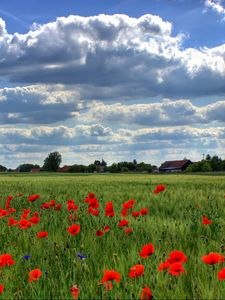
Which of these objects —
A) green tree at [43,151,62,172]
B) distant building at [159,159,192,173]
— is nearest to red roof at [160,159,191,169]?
distant building at [159,159,192,173]

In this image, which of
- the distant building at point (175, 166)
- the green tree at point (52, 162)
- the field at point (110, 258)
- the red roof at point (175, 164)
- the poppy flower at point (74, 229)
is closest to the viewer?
the field at point (110, 258)

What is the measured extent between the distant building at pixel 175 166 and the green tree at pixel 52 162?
35.5 metres

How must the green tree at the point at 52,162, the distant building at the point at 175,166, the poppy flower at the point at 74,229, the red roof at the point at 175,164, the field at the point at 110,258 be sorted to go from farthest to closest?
the green tree at the point at 52,162
the red roof at the point at 175,164
the distant building at the point at 175,166
the poppy flower at the point at 74,229
the field at the point at 110,258

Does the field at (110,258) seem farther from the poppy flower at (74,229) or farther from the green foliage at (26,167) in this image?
the green foliage at (26,167)

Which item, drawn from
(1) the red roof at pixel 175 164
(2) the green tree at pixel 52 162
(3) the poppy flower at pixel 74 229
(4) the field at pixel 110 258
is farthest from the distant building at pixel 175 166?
(3) the poppy flower at pixel 74 229

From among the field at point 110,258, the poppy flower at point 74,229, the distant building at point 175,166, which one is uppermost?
the distant building at point 175,166

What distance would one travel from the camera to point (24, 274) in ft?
11.7

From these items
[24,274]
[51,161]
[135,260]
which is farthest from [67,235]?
[51,161]

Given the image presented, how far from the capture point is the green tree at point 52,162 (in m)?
151

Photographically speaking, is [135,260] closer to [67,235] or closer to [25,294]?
[25,294]

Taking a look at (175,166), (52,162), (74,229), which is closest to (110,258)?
(74,229)

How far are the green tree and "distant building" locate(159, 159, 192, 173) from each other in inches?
1397

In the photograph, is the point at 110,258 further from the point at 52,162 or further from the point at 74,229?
the point at 52,162

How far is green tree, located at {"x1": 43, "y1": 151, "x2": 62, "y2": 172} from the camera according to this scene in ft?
494
